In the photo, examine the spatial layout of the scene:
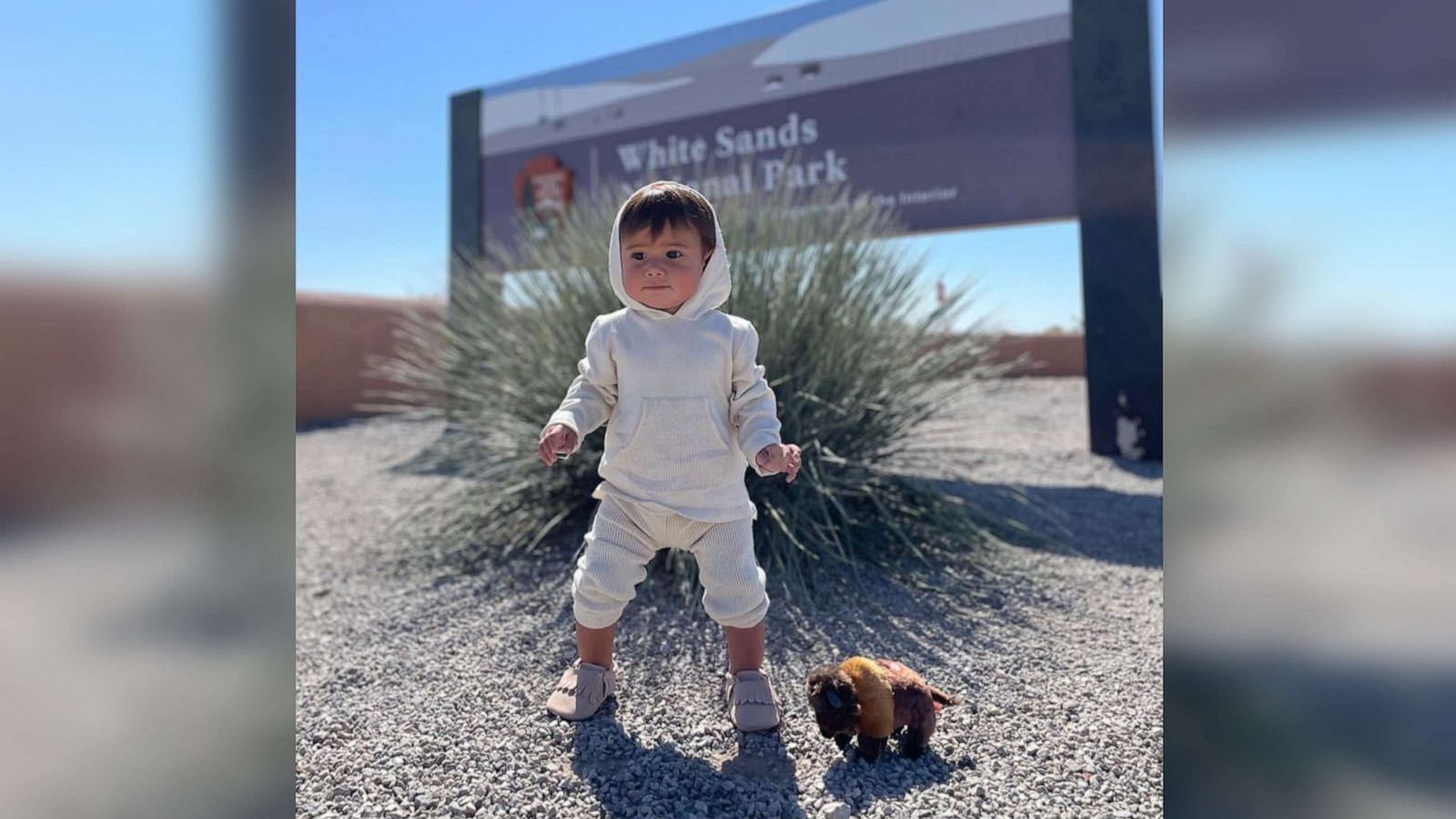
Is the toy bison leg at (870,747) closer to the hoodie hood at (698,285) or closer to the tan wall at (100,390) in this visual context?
the hoodie hood at (698,285)

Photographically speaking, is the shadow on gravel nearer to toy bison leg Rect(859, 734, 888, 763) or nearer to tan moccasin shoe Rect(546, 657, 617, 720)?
toy bison leg Rect(859, 734, 888, 763)

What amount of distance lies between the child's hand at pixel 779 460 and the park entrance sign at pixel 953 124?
2.71 m

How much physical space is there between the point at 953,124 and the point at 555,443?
4626 millimetres

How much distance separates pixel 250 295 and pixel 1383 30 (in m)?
0.98

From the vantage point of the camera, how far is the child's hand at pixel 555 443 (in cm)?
167

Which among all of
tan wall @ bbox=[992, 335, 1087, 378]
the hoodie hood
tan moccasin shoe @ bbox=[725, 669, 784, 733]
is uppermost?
tan wall @ bbox=[992, 335, 1087, 378]

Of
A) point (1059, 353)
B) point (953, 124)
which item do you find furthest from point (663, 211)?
point (1059, 353)

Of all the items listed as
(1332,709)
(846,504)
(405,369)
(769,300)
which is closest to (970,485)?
(846,504)

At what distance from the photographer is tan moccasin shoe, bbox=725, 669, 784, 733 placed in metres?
1.80

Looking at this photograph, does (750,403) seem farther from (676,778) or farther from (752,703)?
(676,778)

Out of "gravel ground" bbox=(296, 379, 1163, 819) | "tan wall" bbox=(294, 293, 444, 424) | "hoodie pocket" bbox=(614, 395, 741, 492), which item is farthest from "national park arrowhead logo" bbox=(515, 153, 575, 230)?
"hoodie pocket" bbox=(614, 395, 741, 492)

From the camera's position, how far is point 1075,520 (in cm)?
388

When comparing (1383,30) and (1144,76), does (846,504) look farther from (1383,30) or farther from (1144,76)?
(1144,76)

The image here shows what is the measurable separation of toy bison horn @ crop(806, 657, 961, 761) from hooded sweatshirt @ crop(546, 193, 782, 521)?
1.29ft
